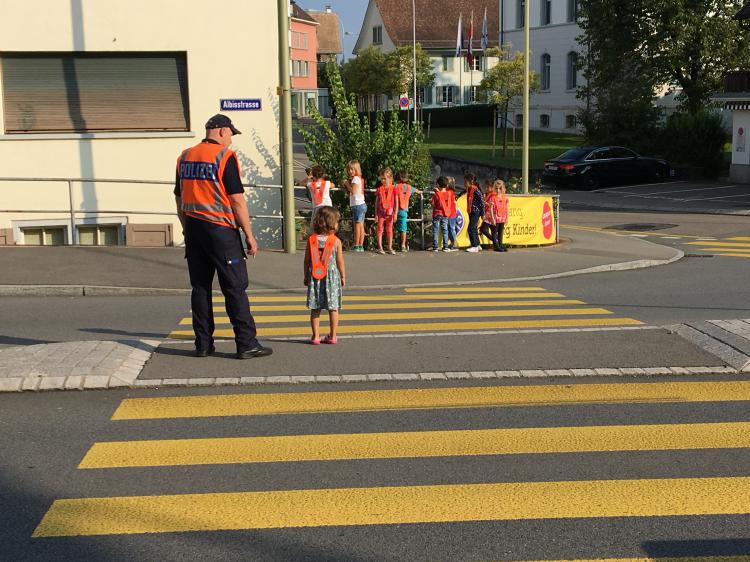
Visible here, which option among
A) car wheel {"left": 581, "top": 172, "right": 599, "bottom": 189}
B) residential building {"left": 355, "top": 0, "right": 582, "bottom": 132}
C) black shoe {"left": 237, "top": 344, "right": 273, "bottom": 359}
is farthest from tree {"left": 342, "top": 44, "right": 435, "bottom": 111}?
black shoe {"left": 237, "top": 344, "right": 273, "bottom": 359}

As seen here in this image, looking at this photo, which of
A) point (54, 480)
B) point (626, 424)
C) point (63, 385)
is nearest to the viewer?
point (54, 480)

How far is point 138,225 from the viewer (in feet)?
64.6

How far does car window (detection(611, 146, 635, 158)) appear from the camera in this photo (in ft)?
131

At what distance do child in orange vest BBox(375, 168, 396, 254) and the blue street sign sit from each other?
2521mm

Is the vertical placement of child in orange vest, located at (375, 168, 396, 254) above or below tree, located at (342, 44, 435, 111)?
below

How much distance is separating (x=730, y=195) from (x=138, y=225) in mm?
22784

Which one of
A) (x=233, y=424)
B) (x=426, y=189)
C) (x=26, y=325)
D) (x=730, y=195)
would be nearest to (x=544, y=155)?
(x=730, y=195)

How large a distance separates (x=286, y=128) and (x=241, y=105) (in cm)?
139

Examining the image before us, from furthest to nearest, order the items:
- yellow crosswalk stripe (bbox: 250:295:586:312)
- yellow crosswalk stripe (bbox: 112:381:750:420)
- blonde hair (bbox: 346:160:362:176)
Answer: blonde hair (bbox: 346:160:362:176) < yellow crosswalk stripe (bbox: 250:295:586:312) < yellow crosswalk stripe (bbox: 112:381:750:420)

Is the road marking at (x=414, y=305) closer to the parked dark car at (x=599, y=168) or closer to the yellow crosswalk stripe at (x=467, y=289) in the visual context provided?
the yellow crosswalk stripe at (x=467, y=289)

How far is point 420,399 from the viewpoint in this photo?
756 centimetres

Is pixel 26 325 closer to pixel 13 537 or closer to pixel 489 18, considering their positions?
pixel 13 537

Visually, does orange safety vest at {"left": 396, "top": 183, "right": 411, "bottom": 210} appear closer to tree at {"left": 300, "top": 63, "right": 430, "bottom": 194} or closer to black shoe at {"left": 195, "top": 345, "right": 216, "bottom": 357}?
tree at {"left": 300, "top": 63, "right": 430, "bottom": 194}

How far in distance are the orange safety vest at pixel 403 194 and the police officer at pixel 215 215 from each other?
33.3 feet
